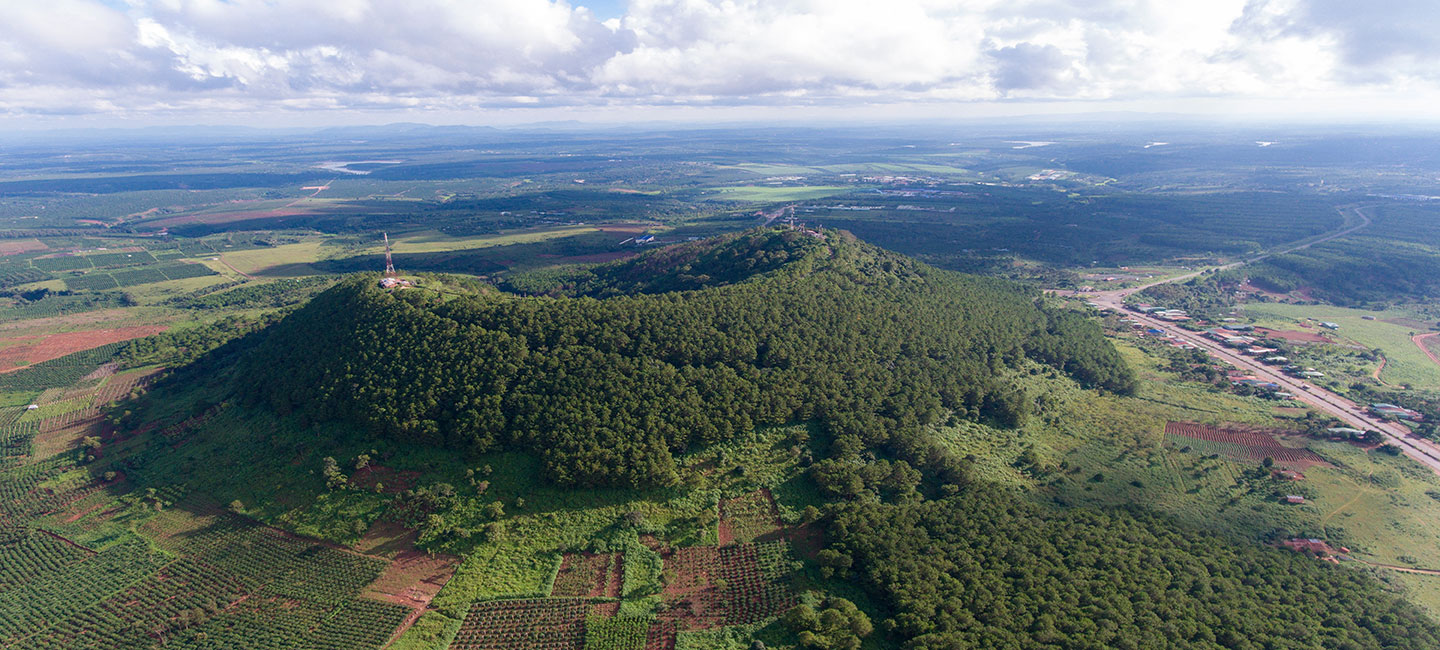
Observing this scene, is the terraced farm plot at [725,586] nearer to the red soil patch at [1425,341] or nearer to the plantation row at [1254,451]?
the plantation row at [1254,451]

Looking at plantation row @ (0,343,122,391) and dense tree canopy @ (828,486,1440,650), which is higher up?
plantation row @ (0,343,122,391)

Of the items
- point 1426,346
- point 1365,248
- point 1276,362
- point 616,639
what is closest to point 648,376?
point 616,639

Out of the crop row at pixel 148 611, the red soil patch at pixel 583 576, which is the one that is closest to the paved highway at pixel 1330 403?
the red soil patch at pixel 583 576

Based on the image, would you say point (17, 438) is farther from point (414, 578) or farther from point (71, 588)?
point (414, 578)

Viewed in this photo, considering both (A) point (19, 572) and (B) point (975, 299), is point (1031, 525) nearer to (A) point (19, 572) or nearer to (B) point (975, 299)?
(B) point (975, 299)

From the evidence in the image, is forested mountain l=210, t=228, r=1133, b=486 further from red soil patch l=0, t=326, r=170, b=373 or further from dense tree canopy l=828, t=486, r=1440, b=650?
red soil patch l=0, t=326, r=170, b=373

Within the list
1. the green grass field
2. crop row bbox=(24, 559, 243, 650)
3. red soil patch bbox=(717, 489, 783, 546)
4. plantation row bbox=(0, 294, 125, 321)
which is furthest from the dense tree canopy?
plantation row bbox=(0, 294, 125, 321)
